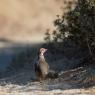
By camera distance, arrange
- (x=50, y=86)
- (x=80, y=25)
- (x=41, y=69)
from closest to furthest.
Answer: (x=50, y=86) → (x=41, y=69) → (x=80, y=25)

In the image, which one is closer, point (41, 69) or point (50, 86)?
point (50, 86)

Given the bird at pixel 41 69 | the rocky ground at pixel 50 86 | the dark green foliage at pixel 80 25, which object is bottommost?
the rocky ground at pixel 50 86

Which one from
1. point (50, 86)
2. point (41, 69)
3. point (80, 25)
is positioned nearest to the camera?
point (50, 86)

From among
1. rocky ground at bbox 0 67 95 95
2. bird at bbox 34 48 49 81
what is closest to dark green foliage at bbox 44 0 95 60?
rocky ground at bbox 0 67 95 95

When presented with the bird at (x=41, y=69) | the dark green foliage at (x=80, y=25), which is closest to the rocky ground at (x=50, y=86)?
the bird at (x=41, y=69)

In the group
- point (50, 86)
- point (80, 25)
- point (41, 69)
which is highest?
point (80, 25)

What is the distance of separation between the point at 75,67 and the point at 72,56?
5.93 feet

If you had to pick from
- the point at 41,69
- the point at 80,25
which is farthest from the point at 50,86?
the point at 80,25

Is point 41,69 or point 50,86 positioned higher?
point 41,69

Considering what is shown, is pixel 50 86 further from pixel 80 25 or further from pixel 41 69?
pixel 80 25

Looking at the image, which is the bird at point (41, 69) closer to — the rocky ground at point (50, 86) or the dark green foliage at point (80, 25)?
the rocky ground at point (50, 86)

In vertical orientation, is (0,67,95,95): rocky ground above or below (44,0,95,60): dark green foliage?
below

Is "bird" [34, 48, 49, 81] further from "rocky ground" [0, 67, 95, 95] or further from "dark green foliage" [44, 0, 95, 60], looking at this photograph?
"dark green foliage" [44, 0, 95, 60]

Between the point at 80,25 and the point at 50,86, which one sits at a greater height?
the point at 80,25
